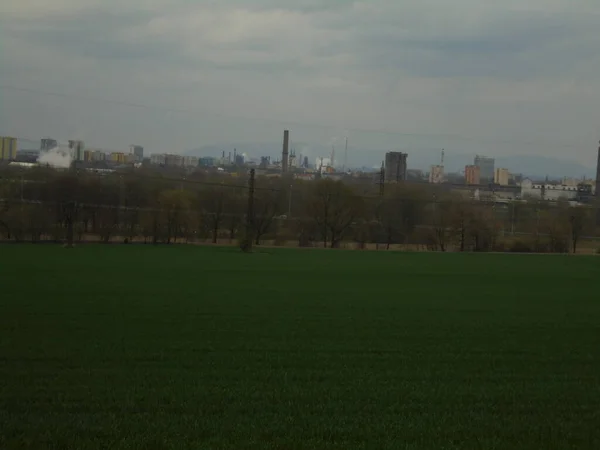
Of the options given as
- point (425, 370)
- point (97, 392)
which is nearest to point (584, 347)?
point (425, 370)

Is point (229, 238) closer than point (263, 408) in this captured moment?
No

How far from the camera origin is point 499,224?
207ft

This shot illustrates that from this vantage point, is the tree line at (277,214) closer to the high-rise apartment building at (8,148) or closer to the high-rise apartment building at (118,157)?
the high-rise apartment building at (8,148)

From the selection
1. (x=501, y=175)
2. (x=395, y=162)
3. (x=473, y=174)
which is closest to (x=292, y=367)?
(x=395, y=162)

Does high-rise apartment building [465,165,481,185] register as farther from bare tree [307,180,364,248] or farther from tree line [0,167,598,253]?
bare tree [307,180,364,248]

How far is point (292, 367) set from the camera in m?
10.2

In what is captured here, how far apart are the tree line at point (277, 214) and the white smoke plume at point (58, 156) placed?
784 cm

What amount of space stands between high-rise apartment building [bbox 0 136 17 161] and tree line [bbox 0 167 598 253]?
10.7 m

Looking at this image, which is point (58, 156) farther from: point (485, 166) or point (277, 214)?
point (485, 166)

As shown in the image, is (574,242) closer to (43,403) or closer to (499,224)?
(499,224)

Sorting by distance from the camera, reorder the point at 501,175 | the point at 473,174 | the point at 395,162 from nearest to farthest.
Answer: the point at 395,162, the point at 473,174, the point at 501,175

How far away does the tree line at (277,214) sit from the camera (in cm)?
5262

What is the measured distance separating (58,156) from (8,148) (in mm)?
4498

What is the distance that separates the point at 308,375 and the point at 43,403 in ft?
10.6
